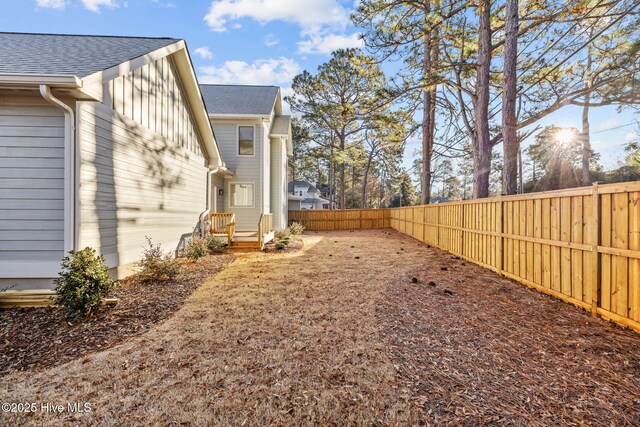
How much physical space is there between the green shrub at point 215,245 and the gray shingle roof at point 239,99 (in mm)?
5733

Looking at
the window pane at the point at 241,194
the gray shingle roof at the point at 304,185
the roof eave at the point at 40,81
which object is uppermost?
the gray shingle roof at the point at 304,185

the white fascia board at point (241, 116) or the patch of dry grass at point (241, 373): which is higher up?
the white fascia board at point (241, 116)

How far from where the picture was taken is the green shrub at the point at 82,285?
3.54m

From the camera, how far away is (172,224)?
7352 millimetres

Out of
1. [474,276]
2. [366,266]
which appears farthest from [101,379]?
[474,276]

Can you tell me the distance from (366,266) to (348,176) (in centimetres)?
3254

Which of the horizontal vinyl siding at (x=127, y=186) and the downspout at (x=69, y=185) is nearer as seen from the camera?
the downspout at (x=69, y=185)

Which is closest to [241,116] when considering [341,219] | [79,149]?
[79,149]

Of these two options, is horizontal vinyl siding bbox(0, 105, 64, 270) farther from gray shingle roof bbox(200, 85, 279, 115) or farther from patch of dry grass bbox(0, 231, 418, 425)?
gray shingle roof bbox(200, 85, 279, 115)

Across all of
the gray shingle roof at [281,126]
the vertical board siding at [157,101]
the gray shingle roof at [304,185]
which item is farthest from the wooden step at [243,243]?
the gray shingle roof at [304,185]

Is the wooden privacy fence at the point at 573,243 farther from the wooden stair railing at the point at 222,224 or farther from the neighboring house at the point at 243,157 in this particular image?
the neighboring house at the point at 243,157

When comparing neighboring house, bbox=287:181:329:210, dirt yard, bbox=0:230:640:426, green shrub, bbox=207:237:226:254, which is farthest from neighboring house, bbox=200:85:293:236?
neighboring house, bbox=287:181:329:210

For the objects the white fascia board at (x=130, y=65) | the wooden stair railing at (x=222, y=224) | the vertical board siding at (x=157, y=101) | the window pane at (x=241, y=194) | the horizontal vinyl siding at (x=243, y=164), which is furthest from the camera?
the window pane at (x=241, y=194)

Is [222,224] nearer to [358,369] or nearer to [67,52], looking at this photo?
[67,52]
